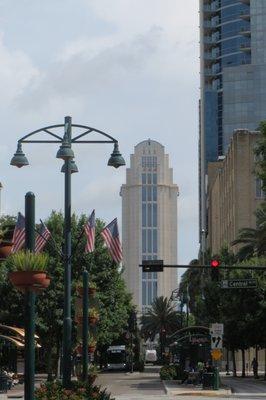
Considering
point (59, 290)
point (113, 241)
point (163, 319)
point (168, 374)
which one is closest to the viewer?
point (113, 241)

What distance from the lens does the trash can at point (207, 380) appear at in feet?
163

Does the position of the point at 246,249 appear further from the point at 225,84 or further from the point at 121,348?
the point at 225,84

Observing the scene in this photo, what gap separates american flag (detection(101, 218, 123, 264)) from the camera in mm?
30181

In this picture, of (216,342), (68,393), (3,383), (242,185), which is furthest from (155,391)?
(242,185)

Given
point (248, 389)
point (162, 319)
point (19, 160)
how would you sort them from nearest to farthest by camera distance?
point (19, 160) < point (248, 389) < point (162, 319)

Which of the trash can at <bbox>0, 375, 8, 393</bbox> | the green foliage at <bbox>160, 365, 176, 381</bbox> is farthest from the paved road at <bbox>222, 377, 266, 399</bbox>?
the trash can at <bbox>0, 375, 8, 393</bbox>

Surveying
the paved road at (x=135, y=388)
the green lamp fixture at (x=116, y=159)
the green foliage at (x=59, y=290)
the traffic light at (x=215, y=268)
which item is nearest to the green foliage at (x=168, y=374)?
the paved road at (x=135, y=388)

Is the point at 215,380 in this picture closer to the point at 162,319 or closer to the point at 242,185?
the point at 242,185

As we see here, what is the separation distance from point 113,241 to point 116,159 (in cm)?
504

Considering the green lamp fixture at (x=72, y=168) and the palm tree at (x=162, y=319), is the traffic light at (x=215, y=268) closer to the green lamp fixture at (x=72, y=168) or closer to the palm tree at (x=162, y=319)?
the green lamp fixture at (x=72, y=168)

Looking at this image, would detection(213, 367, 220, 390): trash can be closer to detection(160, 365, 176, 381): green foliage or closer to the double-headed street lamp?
detection(160, 365, 176, 381): green foliage

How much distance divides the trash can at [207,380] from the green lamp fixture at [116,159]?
26150 mm

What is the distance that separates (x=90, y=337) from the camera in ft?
127

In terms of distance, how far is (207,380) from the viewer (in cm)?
5006
